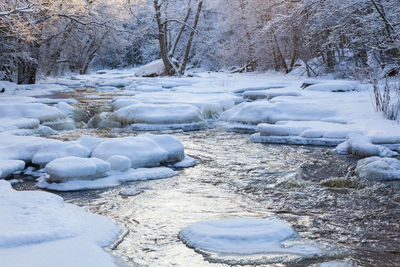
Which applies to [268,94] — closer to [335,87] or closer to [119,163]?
[335,87]

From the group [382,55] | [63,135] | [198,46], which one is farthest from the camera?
[198,46]

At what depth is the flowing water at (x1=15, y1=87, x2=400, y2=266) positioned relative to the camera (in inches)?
135

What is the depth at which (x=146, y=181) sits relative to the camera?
5.53 meters

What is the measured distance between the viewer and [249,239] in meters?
3.46

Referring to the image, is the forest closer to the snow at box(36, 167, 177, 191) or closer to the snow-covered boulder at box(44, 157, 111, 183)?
the snow-covered boulder at box(44, 157, 111, 183)

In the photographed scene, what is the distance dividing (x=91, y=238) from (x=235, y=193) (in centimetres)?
202

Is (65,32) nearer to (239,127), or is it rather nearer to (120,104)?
(120,104)

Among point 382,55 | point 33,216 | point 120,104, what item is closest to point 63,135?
point 120,104

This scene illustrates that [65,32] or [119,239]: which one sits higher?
[65,32]

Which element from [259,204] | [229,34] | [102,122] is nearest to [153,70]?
[229,34]

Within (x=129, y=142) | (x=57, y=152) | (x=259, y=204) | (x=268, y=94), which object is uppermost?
(x=268, y=94)

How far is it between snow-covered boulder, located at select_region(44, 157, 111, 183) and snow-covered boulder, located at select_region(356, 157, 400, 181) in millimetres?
3376

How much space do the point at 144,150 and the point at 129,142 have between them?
1.09 ft

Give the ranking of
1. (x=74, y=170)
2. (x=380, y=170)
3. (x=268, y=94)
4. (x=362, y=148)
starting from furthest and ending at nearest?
(x=268, y=94) < (x=362, y=148) < (x=380, y=170) < (x=74, y=170)
